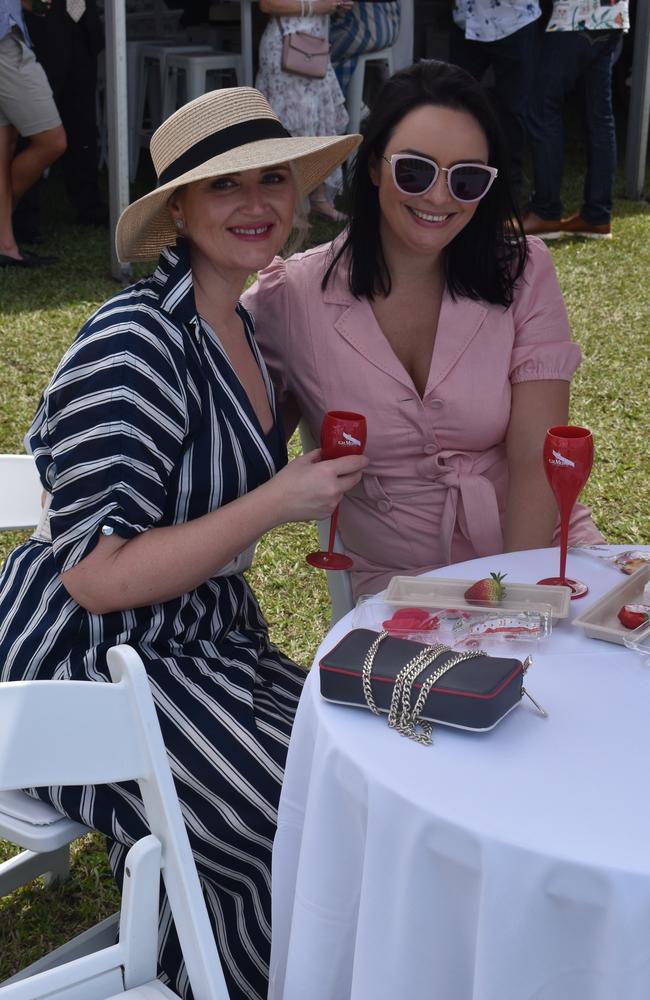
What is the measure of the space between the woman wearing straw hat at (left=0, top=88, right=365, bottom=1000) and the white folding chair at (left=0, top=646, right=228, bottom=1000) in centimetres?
36

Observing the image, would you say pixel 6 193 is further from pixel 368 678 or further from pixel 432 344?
pixel 368 678

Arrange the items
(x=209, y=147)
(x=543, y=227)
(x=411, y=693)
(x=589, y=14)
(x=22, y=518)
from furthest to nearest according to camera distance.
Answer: (x=543, y=227) < (x=589, y=14) < (x=22, y=518) < (x=209, y=147) < (x=411, y=693)

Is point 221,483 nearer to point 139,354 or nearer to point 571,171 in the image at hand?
point 139,354

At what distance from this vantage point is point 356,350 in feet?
8.25

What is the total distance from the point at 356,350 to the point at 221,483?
0.50 metres

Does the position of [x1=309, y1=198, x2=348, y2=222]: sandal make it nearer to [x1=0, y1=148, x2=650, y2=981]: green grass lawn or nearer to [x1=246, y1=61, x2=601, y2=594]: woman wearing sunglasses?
[x1=0, y1=148, x2=650, y2=981]: green grass lawn

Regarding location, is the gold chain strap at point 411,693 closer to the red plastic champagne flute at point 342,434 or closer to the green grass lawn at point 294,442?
the red plastic champagne flute at point 342,434

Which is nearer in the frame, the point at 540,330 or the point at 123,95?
the point at 540,330

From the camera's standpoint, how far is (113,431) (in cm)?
201

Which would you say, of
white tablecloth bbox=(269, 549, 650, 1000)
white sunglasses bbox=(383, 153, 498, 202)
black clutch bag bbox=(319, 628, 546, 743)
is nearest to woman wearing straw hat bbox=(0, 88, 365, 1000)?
white sunglasses bbox=(383, 153, 498, 202)

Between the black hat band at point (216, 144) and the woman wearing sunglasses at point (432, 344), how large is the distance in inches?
12.1

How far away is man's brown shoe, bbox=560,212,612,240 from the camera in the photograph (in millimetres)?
7575

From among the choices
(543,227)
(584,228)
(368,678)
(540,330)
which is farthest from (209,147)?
(584,228)

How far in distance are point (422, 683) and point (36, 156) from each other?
5.49 metres
